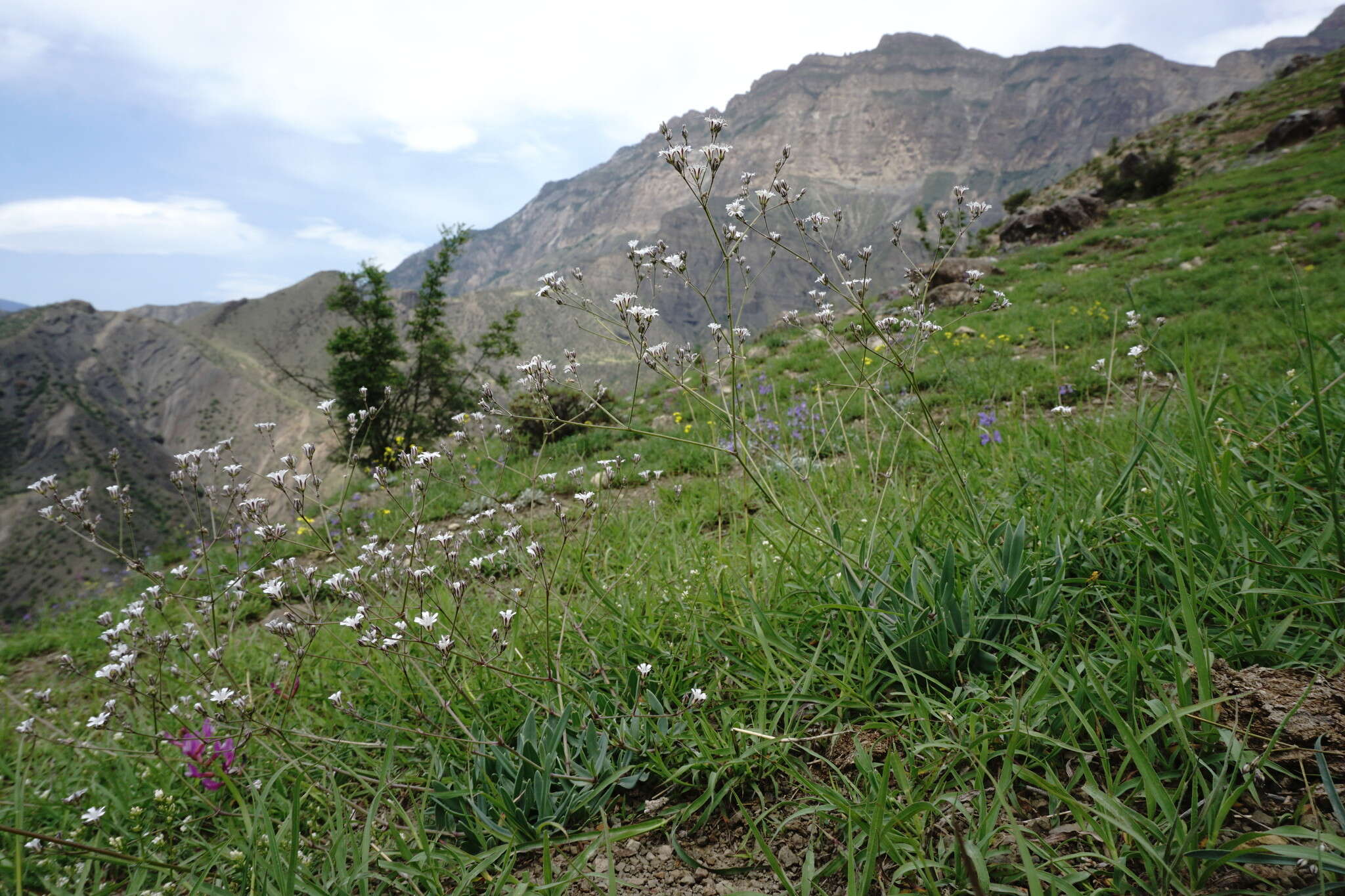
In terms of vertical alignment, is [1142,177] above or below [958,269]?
above

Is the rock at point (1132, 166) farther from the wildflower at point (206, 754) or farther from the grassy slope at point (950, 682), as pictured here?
the wildflower at point (206, 754)

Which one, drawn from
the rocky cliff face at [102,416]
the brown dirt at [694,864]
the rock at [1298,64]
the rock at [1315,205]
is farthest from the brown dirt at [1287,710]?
the rock at [1298,64]

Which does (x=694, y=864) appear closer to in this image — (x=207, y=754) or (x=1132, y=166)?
(x=207, y=754)

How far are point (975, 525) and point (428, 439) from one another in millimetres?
13475

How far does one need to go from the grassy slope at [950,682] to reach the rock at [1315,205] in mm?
15057

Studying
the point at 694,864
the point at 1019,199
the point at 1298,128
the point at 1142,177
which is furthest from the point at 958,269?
the point at 1019,199

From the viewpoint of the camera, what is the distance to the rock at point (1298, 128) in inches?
980

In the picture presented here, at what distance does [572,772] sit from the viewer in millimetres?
1820

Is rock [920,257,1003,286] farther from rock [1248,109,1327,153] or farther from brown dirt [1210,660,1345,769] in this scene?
rock [1248,109,1327,153]

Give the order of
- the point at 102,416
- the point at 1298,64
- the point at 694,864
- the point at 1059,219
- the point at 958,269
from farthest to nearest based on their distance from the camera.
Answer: the point at 1298,64, the point at 102,416, the point at 1059,219, the point at 958,269, the point at 694,864

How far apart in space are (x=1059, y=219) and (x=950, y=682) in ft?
83.9

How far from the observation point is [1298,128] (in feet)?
82.4

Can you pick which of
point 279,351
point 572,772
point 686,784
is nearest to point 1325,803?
point 686,784

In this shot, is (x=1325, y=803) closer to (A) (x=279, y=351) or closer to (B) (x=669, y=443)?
(B) (x=669, y=443)
